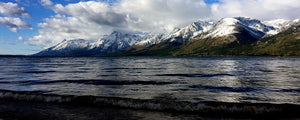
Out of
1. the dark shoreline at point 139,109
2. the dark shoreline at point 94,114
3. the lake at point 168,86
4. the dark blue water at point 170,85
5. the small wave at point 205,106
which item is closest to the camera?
the dark shoreline at point 94,114

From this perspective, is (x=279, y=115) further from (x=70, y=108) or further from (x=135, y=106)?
(x=70, y=108)

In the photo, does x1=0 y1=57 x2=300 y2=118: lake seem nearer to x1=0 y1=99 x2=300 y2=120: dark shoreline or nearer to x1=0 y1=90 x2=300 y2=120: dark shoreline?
x1=0 y1=90 x2=300 y2=120: dark shoreline

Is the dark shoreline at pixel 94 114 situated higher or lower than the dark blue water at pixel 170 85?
higher

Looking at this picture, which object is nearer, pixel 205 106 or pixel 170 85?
pixel 205 106

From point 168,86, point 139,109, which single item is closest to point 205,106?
point 139,109

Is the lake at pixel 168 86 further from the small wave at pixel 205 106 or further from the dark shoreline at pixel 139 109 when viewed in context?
the dark shoreline at pixel 139 109

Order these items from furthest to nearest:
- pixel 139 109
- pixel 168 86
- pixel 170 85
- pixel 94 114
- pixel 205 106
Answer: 1. pixel 170 85
2. pixel 168 86
3. pixel 139 109
4. pixel 205 106
5. pixel 94 114

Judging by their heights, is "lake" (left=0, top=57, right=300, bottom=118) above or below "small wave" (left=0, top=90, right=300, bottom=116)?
below

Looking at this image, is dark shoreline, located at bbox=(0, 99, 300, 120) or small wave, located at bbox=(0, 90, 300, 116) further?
small wave, located at bbox=(0, 90, 300, 116)

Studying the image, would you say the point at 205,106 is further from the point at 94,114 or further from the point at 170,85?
the point at 170,85

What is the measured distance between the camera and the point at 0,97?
16375 millimetres

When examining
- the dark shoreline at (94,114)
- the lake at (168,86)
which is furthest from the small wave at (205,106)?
the lake at (168,86)

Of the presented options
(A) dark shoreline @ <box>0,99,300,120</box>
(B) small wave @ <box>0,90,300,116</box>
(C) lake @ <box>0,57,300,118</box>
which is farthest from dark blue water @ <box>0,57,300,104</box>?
(A) dark shoreline @ <box>0,99,300,120</box>

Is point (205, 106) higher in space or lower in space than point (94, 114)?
higher
